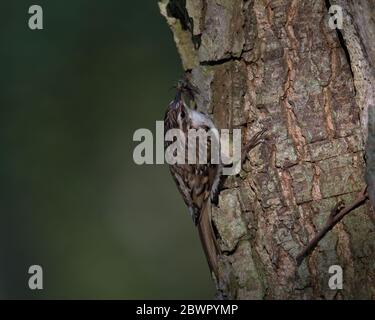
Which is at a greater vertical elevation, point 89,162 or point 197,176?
point 89,162

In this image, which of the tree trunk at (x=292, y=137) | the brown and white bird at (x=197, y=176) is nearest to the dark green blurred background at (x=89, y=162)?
the brown and white bird at (x=197, y=176)

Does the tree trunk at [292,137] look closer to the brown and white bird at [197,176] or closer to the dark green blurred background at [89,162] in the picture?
the brown and white bird at [197,176]

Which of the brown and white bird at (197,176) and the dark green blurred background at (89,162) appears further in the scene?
the dark green blurred background at (89,162)

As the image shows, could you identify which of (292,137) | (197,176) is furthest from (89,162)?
(292,137)

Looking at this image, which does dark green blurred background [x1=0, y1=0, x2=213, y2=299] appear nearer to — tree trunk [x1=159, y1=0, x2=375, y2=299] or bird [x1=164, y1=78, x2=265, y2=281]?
bird [x1=164, y1=78, x2=265, y2=281]

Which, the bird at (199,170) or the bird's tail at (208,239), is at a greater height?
the bird at (199,170)

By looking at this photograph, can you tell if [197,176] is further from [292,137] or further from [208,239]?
[292,137]
